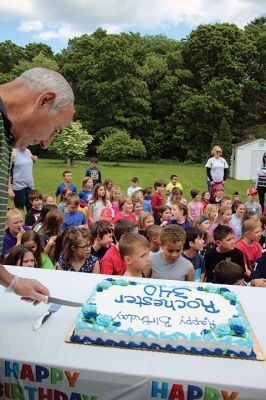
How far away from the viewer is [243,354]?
185 cm

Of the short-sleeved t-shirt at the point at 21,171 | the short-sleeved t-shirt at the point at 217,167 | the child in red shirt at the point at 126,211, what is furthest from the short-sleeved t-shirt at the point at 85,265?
the short-sleeved t-shirt at the point at 217,167

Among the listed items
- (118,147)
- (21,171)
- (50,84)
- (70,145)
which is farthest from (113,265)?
(118,147)

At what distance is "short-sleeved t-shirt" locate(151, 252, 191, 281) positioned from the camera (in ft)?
11.5

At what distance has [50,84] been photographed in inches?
69.4

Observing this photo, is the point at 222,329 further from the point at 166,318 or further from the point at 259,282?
the point at 259,282

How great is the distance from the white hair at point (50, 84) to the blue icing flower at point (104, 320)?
108 centimetres

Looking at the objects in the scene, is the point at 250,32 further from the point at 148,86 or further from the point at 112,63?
the point at 112,63

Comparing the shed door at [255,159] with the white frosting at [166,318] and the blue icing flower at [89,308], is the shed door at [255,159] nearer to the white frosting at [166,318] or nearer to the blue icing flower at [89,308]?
the white frosting at [166,318]

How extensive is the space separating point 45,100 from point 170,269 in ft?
7.29

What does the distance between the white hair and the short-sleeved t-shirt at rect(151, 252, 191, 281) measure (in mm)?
2141

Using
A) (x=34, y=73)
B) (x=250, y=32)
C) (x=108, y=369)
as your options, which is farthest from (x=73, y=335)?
(x=250, y=32)

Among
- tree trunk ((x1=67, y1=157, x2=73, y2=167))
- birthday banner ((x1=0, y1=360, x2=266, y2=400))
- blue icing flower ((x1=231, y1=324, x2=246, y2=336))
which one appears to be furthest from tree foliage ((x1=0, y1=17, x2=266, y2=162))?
birthday banner ((x1=0, y1=360, x2=266, y2=400))

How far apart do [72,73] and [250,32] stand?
64.4 ft

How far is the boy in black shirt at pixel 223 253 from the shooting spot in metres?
4.23
